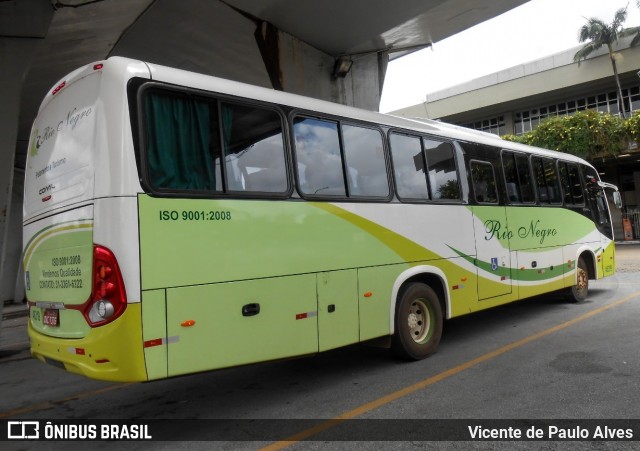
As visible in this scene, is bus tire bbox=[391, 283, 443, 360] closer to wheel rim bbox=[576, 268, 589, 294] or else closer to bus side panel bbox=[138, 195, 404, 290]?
bus side panel bbox=[138, 195, 404, 290]

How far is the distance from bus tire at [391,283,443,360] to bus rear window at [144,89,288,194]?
2311mm

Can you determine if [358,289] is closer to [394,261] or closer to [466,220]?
[394,261]

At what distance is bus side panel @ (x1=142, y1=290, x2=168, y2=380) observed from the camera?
385 cm

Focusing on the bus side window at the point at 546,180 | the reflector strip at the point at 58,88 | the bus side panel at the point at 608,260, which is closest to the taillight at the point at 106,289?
the reflector strip at the point at 58,88

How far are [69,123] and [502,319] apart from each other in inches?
303

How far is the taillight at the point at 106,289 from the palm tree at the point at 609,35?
119ft

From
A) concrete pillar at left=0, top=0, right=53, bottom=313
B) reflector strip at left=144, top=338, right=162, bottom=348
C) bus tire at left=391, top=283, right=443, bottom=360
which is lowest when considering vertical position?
bus tire at left=391, top=283, right=443, bottom=360

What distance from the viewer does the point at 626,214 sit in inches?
1127

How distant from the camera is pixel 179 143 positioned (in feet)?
14.2

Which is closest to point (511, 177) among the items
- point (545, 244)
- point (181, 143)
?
point (545, 244)

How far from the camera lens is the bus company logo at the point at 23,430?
14.5 feet

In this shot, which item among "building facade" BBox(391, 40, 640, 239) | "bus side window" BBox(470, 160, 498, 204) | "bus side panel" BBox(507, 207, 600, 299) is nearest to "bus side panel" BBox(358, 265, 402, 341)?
"bus side window" BBox(470, 160, 498, 204)

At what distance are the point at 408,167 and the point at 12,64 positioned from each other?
293 inches

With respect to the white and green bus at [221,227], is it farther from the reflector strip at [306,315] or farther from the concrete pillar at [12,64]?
the concrete pillar at [12,64]
